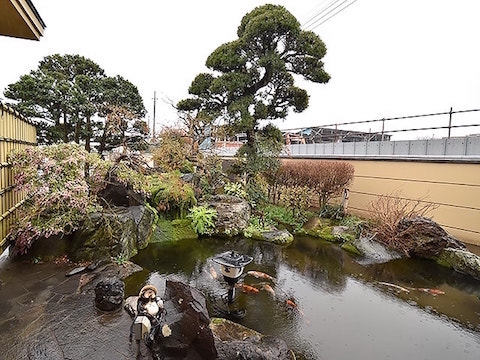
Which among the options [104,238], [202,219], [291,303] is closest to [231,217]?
[202,219]

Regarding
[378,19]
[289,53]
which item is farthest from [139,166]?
[378,19]

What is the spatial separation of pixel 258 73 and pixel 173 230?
5.93 meters

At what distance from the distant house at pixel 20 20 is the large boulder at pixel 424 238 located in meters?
8.26

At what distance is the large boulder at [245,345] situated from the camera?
2.54 m

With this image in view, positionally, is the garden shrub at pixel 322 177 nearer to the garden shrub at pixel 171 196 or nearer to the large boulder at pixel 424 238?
the large boulder at pixel 424 238

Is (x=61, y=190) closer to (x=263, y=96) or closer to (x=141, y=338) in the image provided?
(x=141, y=338)

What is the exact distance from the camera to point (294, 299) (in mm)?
4273

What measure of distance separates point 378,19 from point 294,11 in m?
2.59

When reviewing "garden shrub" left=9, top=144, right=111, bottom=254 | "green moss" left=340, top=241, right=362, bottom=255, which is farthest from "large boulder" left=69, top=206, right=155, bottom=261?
"green moss" left=340, top=241, right=362, bottom=255

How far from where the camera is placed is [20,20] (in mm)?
3752

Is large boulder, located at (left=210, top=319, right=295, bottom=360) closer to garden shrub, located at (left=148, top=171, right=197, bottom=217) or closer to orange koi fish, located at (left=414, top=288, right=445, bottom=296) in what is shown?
orange koi fish, located at (left=414, top=288, right=445, bottom=296)

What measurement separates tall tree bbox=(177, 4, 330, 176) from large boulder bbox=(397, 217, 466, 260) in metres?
5.20

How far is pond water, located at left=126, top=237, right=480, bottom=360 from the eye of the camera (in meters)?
3.24

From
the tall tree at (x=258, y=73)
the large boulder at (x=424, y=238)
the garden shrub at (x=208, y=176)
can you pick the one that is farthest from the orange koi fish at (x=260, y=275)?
the tall tree at (x=258, y=73)
